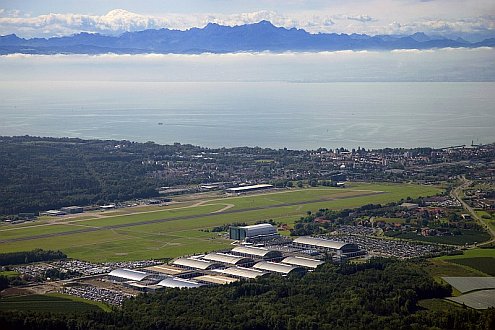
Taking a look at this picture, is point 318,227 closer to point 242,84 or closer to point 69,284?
point 69,284

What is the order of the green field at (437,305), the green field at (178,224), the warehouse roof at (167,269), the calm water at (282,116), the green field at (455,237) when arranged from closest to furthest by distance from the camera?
the green field at (437,305) → the warehouse roof at (167,269) → the green field at (178,224) → the green field at (455,237) → the calm water at (282,116)

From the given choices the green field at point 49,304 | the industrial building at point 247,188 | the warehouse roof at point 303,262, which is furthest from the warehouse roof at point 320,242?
the industrial building at point 247,188

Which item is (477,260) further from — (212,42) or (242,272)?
(212,42)

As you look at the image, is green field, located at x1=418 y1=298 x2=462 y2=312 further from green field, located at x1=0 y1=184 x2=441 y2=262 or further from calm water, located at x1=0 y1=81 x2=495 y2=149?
calm water, located at x1=0 y1=81 x2=495 y2=149

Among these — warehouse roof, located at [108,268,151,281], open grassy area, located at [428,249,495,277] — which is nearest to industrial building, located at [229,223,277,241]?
warehouse roof, located at [108,268,151,281]

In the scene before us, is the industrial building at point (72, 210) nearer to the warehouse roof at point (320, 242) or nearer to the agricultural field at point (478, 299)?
the warehouse roof at point (320, 242)

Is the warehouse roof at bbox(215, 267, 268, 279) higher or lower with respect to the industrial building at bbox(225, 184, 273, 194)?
lower
